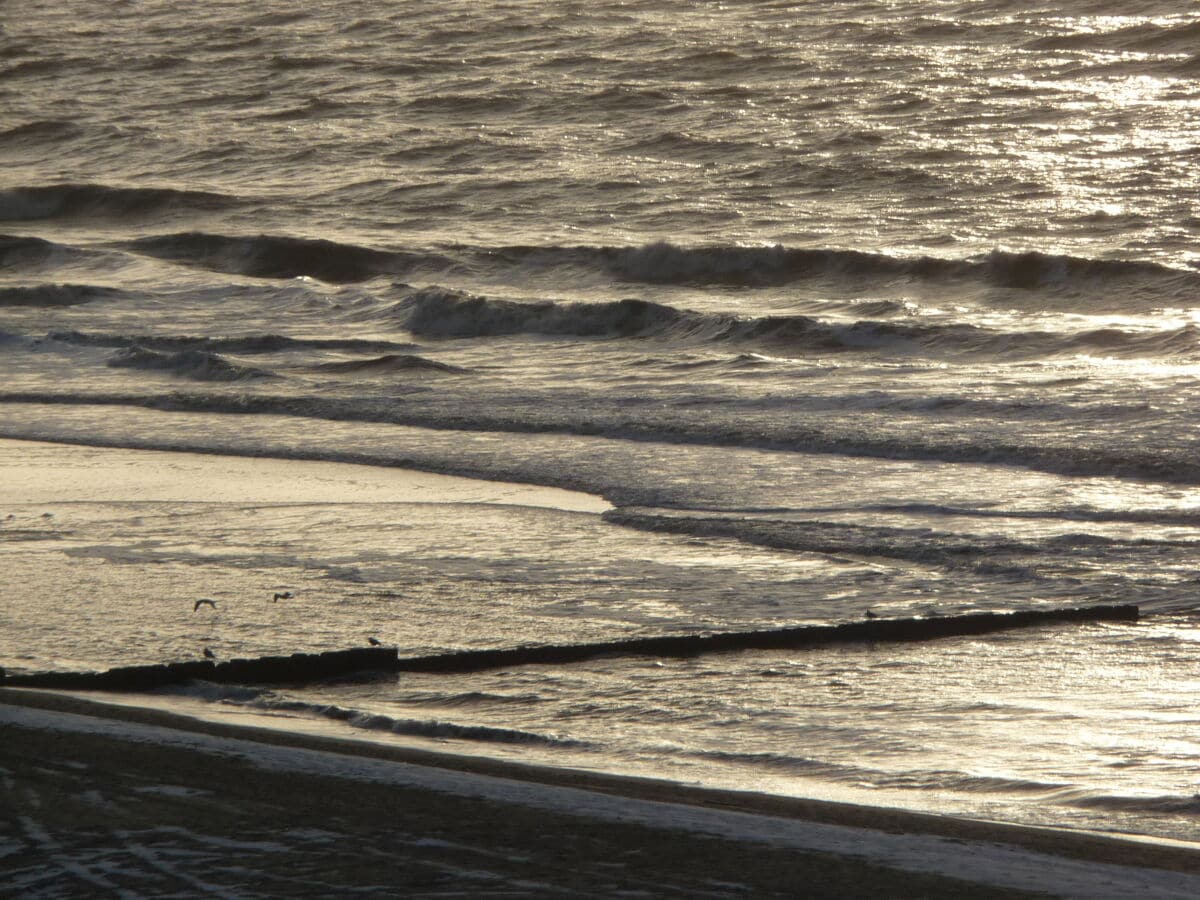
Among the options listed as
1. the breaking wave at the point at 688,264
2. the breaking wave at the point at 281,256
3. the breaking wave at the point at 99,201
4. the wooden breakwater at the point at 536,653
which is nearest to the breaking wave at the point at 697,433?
the wooden breakwater at the point at 536,653

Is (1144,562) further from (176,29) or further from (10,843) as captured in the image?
(176,29)

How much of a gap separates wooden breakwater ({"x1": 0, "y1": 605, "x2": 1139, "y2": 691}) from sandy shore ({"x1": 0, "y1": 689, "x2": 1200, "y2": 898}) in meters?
1.04

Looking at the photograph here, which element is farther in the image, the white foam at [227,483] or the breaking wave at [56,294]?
the breaking wave at [56,294]

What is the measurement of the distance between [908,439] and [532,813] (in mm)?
6414

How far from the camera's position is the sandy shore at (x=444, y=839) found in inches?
92.8

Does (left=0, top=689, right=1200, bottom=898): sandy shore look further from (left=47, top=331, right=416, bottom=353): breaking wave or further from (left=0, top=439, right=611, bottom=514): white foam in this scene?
(left=47, top=331, right=416, bottom=353): breaking wave

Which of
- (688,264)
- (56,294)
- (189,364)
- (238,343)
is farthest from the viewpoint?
(688,264)

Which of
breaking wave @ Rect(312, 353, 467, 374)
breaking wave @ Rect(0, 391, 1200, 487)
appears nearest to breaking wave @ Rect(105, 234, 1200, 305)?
breaking wave @ Rect(312, 353, 467, 374)

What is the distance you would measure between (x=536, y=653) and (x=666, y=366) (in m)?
7.57

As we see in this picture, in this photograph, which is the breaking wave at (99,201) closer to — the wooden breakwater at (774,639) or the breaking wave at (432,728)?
the wooden breakwater at (774,639)

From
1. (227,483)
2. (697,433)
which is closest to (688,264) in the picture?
(697,433)

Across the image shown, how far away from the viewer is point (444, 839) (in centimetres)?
255

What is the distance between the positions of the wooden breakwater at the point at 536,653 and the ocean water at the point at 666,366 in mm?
114

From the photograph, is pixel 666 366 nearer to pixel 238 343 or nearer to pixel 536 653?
pixel 238 343
